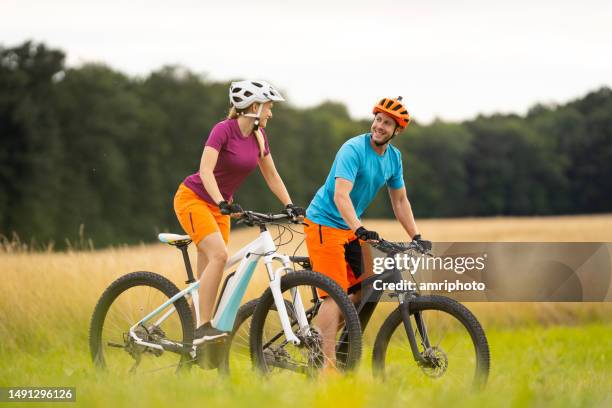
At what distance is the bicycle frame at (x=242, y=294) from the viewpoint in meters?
6.57

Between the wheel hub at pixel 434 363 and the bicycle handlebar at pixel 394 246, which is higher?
the bicycle handlebar at pixel 394 246

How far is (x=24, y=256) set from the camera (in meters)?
12.3

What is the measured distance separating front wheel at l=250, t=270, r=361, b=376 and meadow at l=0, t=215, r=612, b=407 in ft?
0.46

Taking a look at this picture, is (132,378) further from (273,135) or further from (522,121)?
(522,121)

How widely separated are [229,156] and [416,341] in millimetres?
1876

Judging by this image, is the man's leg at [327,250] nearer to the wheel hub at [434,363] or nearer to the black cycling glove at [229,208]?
the black cycling glove at [229,208]

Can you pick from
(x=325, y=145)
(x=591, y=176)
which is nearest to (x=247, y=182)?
(x=325, y=145)

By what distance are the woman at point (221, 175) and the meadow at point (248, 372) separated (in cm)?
73

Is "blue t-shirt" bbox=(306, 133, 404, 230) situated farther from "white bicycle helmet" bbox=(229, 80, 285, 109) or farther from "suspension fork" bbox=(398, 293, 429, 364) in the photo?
"suspension fork" bbox=(398, 293, 429, 364)

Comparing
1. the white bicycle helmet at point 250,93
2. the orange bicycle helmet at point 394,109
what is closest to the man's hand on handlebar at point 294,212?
the white bicycle helmet at point 250,93

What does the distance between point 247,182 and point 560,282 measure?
145 ft

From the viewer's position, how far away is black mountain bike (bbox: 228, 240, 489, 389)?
6.33 meters

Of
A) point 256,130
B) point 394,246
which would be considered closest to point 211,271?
point 256,130

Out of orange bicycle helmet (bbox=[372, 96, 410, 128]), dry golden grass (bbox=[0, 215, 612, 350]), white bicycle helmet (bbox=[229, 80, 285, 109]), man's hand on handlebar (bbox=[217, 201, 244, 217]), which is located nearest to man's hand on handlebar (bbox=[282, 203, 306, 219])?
man's hand on handlebar (bbox=[217, 201, 244, 217])
